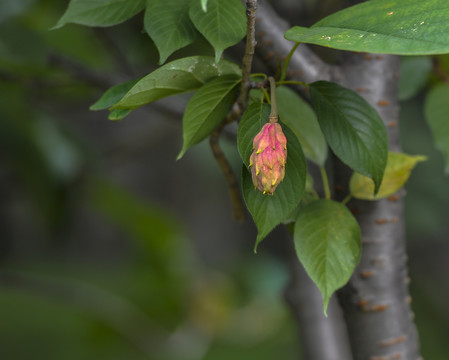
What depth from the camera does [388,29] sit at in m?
0.28

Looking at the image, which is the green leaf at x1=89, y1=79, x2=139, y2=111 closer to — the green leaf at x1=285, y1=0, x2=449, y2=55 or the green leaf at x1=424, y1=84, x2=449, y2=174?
the green leaf at x1=285, y1=0, x2=449, y2=55

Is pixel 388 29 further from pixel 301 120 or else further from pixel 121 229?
pixel 121 229

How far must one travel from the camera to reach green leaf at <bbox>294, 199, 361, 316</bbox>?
34 centimetres

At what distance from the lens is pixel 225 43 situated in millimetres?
315

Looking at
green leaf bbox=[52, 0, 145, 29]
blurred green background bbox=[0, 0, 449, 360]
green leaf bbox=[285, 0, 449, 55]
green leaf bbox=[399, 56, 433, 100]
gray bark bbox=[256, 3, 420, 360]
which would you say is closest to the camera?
green leaf bbox=[285, 0, 449, 55]

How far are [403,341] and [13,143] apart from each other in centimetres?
78

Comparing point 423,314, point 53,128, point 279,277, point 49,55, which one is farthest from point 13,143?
point 423,314

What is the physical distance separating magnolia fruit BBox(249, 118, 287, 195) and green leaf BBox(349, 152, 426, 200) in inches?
5.8

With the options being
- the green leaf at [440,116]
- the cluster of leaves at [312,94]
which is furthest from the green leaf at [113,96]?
the green leaf at [440,116]

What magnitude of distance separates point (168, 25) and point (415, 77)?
351mm

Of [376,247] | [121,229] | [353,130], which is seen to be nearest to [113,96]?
[353,130]

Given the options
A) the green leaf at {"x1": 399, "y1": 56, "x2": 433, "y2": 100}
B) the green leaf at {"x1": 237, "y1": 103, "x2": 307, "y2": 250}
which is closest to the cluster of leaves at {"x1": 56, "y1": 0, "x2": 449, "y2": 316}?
the green leaf at {"x1": 237, "y1": 103, "x2": 307, "y2": 250}

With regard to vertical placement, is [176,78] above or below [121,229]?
above

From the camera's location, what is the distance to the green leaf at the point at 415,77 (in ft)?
1.92
